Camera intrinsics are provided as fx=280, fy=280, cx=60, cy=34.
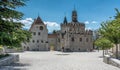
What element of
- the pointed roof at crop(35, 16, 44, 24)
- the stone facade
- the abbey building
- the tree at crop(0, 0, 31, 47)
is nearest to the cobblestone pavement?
the tree at crop(0, 0, 31, 47)

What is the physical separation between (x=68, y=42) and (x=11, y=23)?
6609cm

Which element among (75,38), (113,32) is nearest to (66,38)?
(75,38)

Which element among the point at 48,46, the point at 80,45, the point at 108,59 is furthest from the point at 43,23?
the point at 108,59

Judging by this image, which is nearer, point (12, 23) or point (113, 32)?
point (12, 23)

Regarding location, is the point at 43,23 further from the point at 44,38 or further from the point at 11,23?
the point at 11,23

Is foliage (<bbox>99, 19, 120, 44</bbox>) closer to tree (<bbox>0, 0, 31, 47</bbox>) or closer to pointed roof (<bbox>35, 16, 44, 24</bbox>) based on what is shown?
tree (<bbox>0, 0, 31, 47</bbox>)

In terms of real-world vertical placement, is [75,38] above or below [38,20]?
below

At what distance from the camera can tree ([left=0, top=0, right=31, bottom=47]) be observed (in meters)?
22.6

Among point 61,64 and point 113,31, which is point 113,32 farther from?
point 61,64

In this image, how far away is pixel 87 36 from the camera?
92.4 m

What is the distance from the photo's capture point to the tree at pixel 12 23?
892 inches

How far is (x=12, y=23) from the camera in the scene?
79.2 feet

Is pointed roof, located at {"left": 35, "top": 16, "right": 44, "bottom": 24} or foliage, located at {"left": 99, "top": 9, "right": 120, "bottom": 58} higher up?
pointed roof, located at {"left": 35, "top": 16, "right": 44, "bottom": 24}

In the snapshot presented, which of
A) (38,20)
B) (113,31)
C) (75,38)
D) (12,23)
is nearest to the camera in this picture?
(12,23)
